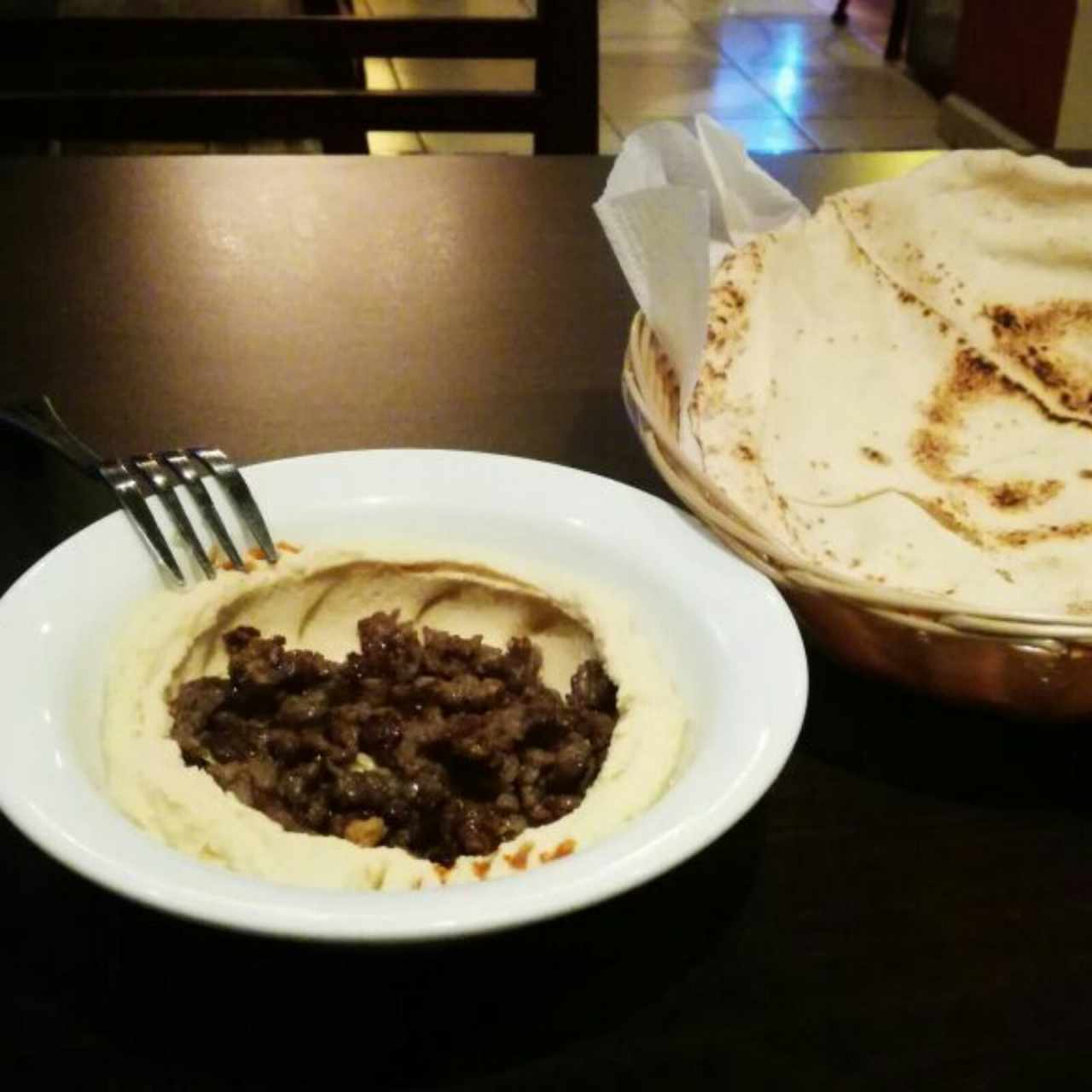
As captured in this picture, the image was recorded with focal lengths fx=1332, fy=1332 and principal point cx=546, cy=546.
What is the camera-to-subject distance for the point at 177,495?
0.89m

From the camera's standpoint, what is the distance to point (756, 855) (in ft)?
2.38

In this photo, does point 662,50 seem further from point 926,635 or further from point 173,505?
point 926,635

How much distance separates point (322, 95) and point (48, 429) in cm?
97

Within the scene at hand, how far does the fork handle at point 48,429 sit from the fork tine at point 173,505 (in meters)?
0.04

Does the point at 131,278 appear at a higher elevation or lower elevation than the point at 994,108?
higher

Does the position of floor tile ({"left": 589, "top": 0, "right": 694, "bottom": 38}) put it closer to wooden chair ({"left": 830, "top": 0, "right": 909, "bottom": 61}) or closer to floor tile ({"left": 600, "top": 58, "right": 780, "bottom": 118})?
floor tile ({"left": 600, "top": 58, "right": 780, "bottom": 118})

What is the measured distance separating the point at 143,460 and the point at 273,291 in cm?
52

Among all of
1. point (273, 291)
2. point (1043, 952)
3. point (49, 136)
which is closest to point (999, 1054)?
point (1043, 952)

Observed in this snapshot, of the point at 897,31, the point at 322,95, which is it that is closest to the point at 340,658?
the point at 322,95

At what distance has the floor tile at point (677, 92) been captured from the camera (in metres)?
4.24

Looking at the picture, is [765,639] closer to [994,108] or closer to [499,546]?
[499,546]

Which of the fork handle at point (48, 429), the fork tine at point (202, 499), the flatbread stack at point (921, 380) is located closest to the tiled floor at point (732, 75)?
the flatbread stack at point (921, 380)

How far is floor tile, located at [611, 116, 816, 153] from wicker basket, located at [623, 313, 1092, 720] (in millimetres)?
3253

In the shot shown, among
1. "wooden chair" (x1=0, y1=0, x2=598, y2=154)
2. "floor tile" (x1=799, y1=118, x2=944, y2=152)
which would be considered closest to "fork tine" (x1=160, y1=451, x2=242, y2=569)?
"wooden chair" (x1=0, y1=0, x2=598, y2=154)
